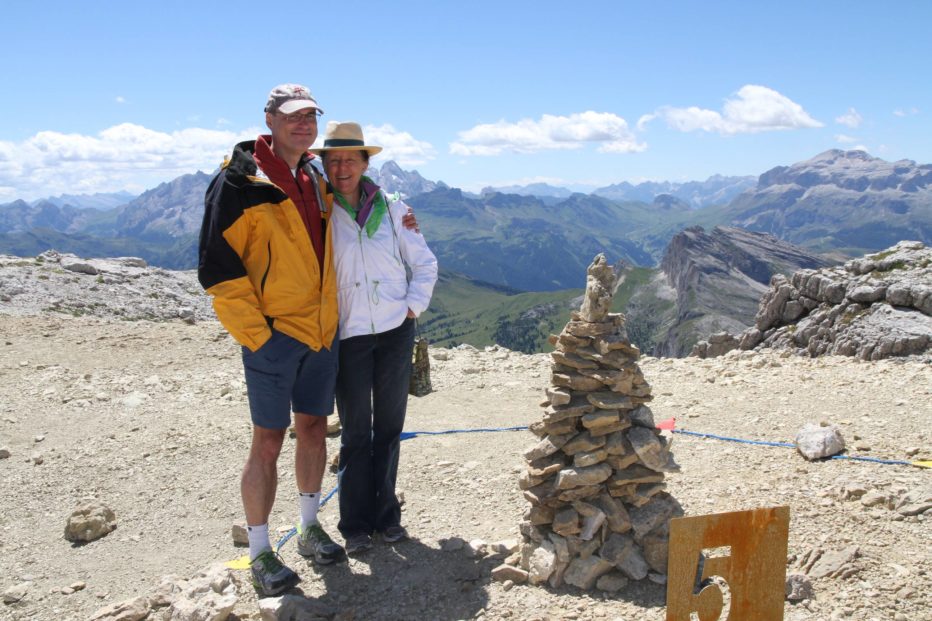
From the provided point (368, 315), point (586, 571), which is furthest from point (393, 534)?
point (368, 315)

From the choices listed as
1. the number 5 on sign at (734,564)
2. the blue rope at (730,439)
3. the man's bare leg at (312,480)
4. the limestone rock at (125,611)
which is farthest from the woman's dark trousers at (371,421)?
the blue rope at (730,439)

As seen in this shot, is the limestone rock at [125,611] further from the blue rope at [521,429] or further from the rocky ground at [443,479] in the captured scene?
the blue rope at [521,429]

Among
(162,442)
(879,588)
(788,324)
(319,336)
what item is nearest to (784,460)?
(879,588)

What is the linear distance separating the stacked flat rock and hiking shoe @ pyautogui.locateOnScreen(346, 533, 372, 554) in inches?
69.1

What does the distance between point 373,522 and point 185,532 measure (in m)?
2.90

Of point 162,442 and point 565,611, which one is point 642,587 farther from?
point 162,442

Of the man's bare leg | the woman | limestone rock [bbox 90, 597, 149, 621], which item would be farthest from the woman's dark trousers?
limestone rock [bbox 90, 597, 149, 621]

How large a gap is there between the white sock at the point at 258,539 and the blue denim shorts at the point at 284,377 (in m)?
1.09

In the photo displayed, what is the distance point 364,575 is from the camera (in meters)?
6.91

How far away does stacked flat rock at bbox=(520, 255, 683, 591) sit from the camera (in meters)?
6.66

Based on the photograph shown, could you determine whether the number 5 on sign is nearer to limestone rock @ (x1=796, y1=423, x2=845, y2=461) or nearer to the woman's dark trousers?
the woman's dark trousers

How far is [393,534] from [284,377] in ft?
8.18

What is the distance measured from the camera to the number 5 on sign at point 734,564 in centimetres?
490

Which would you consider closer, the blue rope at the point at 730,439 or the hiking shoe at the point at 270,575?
the hiking shoe at the point at 270,575
